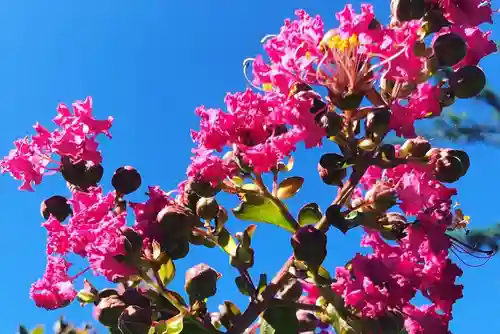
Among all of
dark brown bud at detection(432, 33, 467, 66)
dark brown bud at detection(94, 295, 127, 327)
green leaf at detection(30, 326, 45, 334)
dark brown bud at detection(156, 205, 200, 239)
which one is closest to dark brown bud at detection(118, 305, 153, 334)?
dark brown bud at detection(94, 295, 127, 327)

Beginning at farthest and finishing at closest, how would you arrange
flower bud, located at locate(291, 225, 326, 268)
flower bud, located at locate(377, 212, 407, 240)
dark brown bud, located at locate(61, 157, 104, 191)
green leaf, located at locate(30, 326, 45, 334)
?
green leaf, located at locate(30, 326, 45, 334)
dark brown bud, located at locate(61, 157, 104, 191)
flower bud, located at locate(377, 212, 407, 240)
flower bud, located at locate(291, 225, 326, 268)

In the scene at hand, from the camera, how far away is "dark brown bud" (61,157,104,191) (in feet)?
4.46

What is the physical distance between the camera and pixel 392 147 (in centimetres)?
122

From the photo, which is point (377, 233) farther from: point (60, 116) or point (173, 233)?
point (60, 116)

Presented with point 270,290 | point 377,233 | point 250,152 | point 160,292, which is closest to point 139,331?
point 160,292

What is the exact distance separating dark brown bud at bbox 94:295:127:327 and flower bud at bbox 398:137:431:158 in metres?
0.56

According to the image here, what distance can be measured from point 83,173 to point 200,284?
33 centimetres

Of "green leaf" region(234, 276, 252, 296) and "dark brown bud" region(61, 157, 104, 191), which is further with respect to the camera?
"dark brown bud" region(61, 157, 104, 191)

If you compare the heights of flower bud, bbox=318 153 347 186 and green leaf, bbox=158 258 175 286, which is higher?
flower bud, bbox=318 153 347 186

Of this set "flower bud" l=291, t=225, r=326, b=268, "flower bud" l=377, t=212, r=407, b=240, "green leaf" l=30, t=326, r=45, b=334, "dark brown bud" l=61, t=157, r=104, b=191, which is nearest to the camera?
"flower bud" l=291, t=225, r=326, b=268

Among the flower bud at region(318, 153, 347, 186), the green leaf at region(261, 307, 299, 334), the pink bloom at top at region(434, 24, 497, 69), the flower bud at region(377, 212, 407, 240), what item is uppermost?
the pink bloom at top at region(434, 24, 497, 69)

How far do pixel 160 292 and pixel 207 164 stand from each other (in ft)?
0.80

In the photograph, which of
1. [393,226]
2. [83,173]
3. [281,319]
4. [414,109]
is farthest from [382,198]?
[83,173]

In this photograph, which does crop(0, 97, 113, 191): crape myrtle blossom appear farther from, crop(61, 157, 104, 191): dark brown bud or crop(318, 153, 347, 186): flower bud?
crop(318, 153, 347, 186): flower bud
